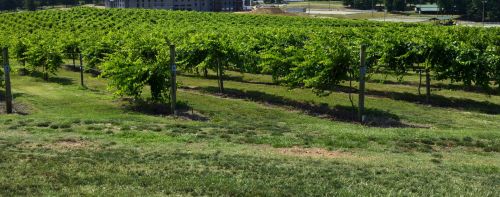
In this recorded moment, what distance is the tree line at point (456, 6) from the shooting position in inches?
4564

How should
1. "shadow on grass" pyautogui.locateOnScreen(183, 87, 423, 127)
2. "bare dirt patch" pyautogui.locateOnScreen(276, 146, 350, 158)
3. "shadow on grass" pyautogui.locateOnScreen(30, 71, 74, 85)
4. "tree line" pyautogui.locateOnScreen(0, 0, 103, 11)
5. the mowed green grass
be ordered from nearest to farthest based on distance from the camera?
the mowed green grass → "bare dirt patch" pyautogui.locateOnScreen(276, 146, 350, 158) → "shadow on grass" pyautogui.locateOnScreen(183, 87, 423, 127) → "shadow on grass" pyautogui.locateOnScreen(30, 71, 74, 85) → "tree line" pyautogui.locateOnScreen(0, 0, 103, 11)

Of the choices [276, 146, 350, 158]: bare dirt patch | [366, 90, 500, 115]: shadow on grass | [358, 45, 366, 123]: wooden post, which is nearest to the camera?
[276, 146, 350, 158]: bare dirt patch

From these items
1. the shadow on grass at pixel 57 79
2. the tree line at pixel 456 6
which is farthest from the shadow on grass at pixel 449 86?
the tree line at pixel 456 6

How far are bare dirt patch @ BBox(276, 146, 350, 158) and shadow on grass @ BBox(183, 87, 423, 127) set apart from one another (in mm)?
7037

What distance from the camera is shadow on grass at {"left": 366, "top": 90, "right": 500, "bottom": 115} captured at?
2389 cm

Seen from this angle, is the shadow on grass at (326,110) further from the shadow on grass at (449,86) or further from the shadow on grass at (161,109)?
the shadow on grass at (449,86)

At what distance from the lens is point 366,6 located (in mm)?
157500

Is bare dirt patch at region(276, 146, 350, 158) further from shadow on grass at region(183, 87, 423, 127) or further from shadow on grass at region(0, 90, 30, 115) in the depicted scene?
shadow on grass at region(0, 90, 30, 115)

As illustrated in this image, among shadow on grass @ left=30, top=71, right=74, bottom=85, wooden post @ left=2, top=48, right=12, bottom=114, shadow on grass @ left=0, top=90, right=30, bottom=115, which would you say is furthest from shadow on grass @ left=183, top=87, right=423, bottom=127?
wooden post @ left=2, top=48, right=12, bottom=114

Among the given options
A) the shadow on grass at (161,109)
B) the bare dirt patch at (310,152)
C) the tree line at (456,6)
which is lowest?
the shadow on grass at (161,109)

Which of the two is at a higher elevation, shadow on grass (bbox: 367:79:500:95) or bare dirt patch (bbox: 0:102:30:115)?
bare dirt patch (bbox: 0:102:30:115)

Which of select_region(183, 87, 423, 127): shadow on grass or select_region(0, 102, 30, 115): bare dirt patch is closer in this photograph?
select_region(0, 102, 30, 115): bare dirt patch

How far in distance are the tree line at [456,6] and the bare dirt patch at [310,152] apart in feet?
366

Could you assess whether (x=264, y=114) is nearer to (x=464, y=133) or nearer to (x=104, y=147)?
(x=464, y=133)
